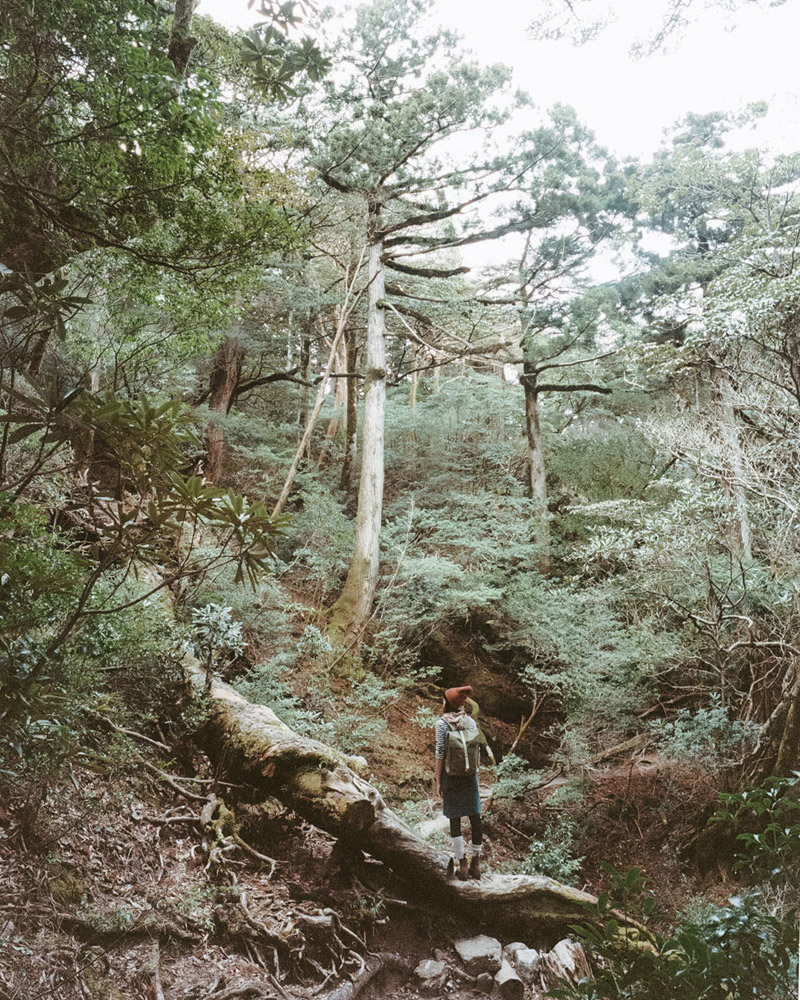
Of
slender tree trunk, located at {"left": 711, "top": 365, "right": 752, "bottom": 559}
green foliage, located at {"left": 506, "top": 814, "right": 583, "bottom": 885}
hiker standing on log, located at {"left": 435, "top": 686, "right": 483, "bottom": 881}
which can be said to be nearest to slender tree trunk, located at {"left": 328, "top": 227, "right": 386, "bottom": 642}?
hiker standing on log, located at {"left": 435, "top": 686, "right": 483, "bottom": 881}

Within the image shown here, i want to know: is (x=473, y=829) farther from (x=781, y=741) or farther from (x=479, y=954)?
(x=781, y=741)

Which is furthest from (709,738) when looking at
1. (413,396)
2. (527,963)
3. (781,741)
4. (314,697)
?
(413,396)

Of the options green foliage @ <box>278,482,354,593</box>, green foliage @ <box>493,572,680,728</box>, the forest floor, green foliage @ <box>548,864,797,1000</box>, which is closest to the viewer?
green foliage @ <box>548,864,797,1000</box>

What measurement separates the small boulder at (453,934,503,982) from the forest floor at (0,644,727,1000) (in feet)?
0.14

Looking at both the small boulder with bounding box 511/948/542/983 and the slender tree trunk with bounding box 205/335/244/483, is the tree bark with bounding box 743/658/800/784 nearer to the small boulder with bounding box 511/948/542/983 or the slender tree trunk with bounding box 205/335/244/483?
the small boulder with bounding box 511/948/542/983

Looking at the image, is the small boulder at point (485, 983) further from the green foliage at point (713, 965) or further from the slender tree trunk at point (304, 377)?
the slender tree trunk at point (304, 377)

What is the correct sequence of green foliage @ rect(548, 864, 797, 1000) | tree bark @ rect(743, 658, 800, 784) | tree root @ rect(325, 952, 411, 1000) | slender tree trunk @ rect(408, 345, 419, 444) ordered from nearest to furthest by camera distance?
green foliage @ rect(548, 864, 797, 1000)
tree root @ rect(325, 952, 411, 1000)
tree bark @ rect(743, 658, 800, 784)
slender tree trunk @ rect(408, 345, 419, 444)

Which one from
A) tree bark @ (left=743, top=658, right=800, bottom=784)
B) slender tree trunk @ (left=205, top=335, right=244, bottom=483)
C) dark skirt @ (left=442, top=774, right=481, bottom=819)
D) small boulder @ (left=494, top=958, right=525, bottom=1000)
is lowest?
small boulder @ (left=494, top=958, right=525, bottom=1000)

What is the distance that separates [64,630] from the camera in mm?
1552

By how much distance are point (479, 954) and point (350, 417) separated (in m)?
6.17

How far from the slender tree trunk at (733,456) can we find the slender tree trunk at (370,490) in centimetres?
297

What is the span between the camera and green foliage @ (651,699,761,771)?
3.13 meters

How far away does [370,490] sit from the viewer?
5594 mm

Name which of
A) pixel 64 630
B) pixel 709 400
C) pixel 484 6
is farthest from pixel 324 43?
pixel 709 400
